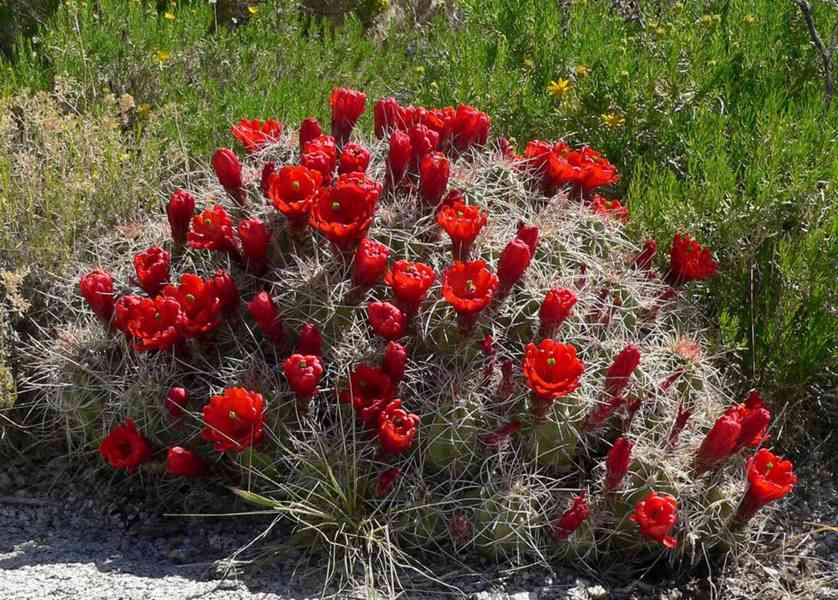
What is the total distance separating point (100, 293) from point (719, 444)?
6.39ft

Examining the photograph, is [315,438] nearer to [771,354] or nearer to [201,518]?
[201,518]

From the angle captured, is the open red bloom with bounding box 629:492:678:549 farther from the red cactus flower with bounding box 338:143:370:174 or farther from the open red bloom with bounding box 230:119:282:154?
the open red bloom with bounding box 230:119:282:154

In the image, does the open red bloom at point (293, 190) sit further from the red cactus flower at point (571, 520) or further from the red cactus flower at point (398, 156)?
the red cactus flower at point (571, 520)

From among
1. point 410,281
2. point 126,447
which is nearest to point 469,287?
point 410,281

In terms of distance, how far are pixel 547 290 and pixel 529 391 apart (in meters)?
0.36

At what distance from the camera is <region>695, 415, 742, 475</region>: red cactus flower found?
280 cm

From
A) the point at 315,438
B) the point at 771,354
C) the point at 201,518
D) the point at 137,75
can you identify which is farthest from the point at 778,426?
the point at 137,75

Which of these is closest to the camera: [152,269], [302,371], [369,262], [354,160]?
[302,371]

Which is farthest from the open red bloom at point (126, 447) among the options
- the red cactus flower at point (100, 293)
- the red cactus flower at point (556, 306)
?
the red cactus flower at point (556, 306)

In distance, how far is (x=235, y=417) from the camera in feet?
8.78

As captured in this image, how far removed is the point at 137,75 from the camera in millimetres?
→ 5207

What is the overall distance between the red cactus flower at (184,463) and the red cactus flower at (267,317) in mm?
418

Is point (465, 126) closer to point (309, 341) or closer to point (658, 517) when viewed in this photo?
point (309, 341)

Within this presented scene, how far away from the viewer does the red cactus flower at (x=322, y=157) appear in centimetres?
301
